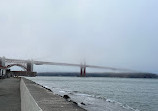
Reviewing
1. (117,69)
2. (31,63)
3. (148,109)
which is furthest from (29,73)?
(148,109)

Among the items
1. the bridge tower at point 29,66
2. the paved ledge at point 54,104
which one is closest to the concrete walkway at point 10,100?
the paved ledge at point 54,104

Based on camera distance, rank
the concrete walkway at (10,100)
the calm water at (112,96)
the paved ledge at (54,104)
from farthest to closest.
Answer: the calm water at (112,96)
the concrete walkway at (10,100)
the paved ledge at (54,104)

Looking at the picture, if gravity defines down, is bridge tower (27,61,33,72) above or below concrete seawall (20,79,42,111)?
above

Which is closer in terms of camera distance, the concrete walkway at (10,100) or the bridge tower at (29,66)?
the concrete walkway at (10,100)

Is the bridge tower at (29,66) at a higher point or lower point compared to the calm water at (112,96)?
higher

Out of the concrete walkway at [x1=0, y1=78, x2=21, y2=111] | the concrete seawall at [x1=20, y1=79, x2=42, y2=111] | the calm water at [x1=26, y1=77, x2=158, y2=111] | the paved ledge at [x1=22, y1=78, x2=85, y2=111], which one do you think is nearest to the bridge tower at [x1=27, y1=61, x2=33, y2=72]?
the calm water at [x1=26, y1=77, x2=158, y2=111]

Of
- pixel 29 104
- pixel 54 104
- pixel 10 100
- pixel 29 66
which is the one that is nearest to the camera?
pixel 29 104

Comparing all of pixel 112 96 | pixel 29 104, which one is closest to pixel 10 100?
pixel 29 104

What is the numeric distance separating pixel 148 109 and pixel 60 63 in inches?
2878

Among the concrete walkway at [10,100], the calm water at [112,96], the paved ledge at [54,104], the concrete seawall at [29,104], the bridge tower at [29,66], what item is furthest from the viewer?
the bridge tower at [29,66]

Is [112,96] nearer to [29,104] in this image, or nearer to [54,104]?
[54,104]

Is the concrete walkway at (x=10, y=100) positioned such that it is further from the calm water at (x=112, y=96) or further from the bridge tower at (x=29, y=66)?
the bridge tower at (x=29, y=66)

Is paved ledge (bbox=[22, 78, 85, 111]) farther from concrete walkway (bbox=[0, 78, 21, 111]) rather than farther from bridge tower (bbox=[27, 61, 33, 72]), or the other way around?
bridge tower (bbox=[27, 61, 33, 72])

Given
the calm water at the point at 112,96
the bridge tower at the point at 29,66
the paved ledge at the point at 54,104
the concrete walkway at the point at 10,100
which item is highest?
the bridge tower at the point at 29,66
